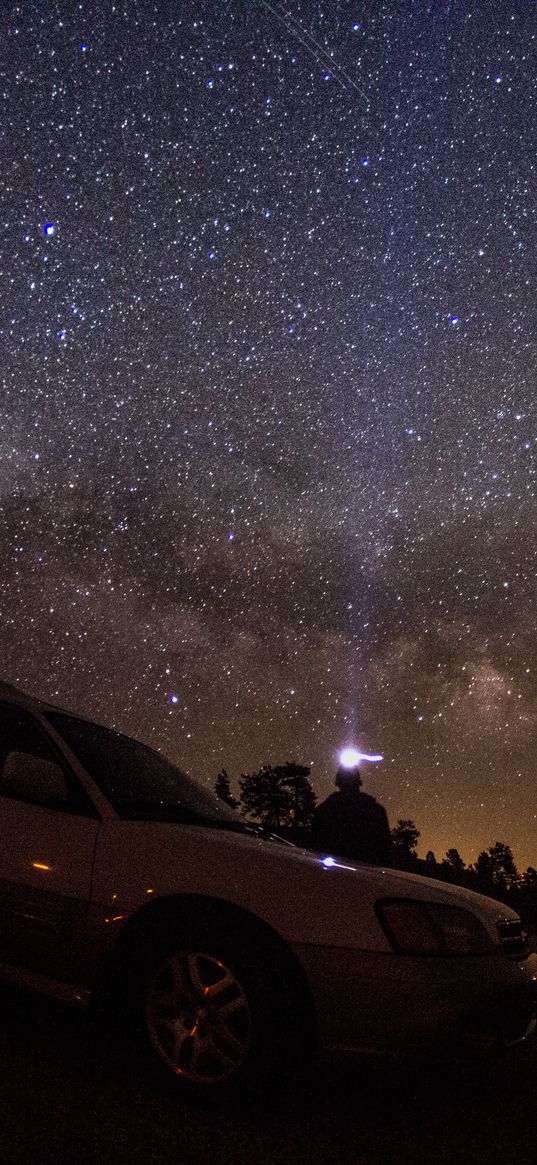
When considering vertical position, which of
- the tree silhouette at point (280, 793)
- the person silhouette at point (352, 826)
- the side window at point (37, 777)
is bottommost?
the side window at point (37, 777)

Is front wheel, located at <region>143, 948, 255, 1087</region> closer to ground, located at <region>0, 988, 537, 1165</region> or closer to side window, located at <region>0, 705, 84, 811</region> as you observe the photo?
ground, located at <region>0, 988, 537, 1165</region>

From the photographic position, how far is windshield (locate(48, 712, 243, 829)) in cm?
327

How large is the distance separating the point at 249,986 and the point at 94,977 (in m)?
0.63

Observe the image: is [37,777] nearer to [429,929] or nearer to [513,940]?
[429,929]

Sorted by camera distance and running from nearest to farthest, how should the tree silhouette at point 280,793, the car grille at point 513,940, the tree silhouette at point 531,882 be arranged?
1. the car grille at point 513,940
2. the tree silhouette at point 531,882
3. the tree silhouette at point 280,793

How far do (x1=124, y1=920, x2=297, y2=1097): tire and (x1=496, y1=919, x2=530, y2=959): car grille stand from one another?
2.99ft

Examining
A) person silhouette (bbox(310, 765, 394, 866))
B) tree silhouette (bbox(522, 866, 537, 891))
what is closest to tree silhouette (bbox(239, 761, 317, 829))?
tree silhouette (bbox(522, 866, 537, 891))

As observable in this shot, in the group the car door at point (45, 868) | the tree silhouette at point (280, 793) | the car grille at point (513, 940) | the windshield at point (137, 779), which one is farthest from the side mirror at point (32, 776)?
the tree silhouette at point (280, 793)

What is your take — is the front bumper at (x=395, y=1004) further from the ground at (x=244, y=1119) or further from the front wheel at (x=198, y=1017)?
the front wheel at (x=198, y=1017)

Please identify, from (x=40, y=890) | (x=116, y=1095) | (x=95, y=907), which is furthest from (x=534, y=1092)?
(x=40, y=890)

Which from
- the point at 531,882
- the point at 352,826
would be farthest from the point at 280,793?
the point at 352,826

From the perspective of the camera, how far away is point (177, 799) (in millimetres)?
3742

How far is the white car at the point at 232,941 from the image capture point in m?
2.50

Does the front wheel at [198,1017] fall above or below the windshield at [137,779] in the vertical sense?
below
